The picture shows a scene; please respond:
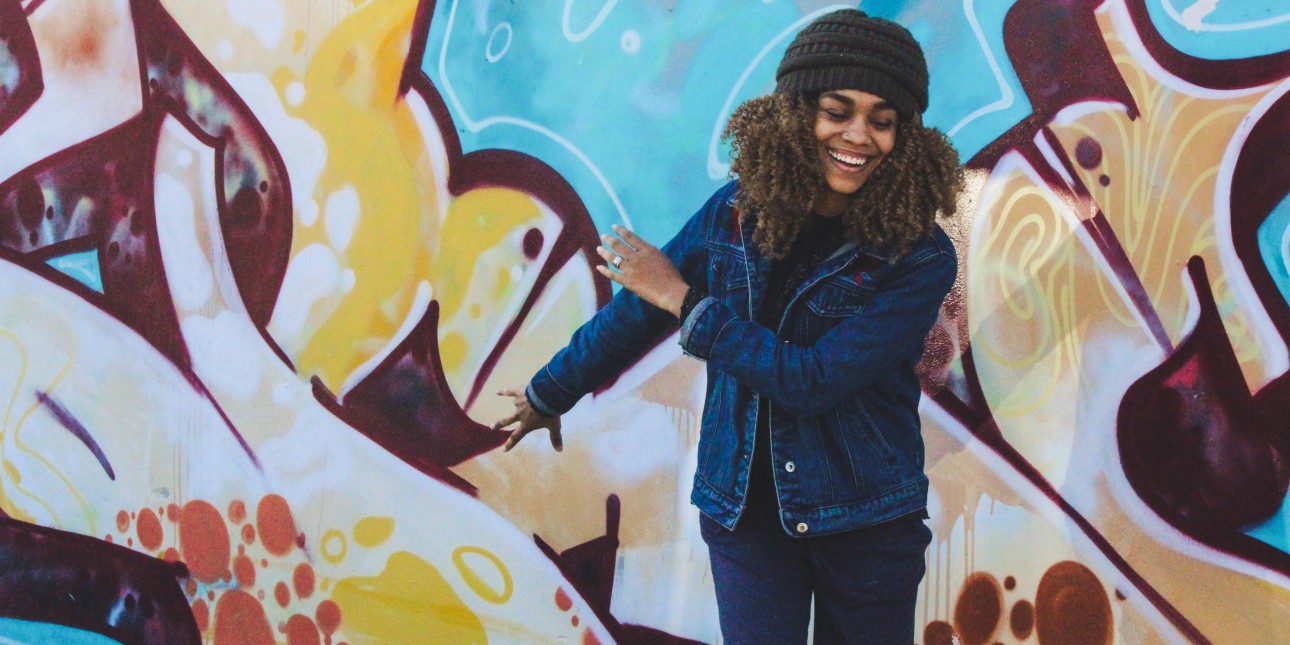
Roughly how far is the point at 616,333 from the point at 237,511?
1941 millimetres

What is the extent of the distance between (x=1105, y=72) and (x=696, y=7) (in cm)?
102

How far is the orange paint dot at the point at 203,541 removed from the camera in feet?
11.8

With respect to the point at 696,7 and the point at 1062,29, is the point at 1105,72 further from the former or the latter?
the point at 696,7

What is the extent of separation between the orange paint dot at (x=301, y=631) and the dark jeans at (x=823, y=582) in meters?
1.87

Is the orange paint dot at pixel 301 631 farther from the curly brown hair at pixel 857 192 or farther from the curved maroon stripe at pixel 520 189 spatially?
the curly brown hair at pixel 857 192

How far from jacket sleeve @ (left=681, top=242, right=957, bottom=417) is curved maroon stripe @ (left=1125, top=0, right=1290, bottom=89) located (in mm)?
937

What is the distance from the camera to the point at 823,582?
200cm

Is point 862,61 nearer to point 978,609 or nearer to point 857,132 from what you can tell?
point 857,132

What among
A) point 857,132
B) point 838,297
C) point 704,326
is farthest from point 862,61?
point 704,326

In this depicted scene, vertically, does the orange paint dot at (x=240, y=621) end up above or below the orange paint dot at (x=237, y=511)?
below

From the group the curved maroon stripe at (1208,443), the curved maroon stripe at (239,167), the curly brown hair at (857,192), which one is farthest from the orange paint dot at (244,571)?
the curved maroon stripe at (1208,443)

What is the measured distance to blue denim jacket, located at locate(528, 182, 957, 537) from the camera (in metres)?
1.87

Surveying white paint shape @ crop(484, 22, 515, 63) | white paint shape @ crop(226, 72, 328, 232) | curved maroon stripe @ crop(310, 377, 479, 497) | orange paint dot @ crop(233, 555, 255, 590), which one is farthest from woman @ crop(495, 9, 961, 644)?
orange paint dot @ crop(233, 555, 255, 590)

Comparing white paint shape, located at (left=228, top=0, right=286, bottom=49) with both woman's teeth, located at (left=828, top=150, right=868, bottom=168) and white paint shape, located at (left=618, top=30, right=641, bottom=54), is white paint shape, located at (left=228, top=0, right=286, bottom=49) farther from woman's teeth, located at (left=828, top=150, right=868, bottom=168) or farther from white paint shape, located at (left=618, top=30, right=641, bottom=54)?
woman's teeth, located at (left=828, top=150, right=868, bottom=168)
